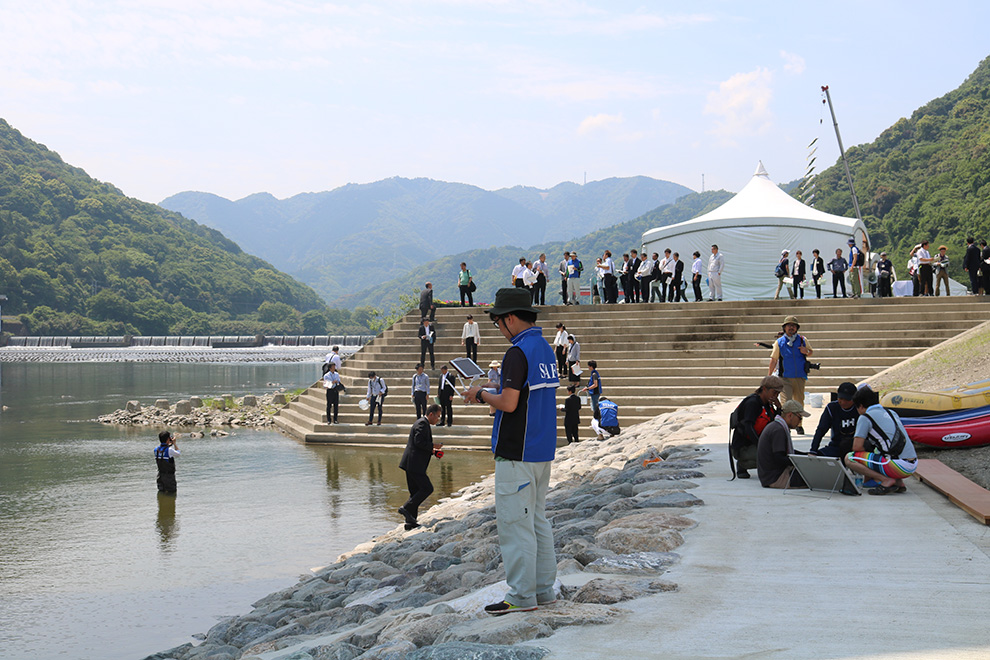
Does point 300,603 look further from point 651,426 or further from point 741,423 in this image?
point 651,426

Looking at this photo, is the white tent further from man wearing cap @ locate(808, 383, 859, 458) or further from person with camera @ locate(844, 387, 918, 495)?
person with camera @ locate(844, 387, 918, 495)

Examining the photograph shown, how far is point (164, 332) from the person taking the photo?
98.8m

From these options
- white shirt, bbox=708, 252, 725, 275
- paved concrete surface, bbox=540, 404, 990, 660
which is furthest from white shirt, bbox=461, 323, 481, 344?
paved concrete surface, bbox=540, 404, 990, 660

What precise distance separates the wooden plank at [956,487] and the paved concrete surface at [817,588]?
0.09 meters

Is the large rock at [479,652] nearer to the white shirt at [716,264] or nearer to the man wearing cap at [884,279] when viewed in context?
the white shirt at [716,264]

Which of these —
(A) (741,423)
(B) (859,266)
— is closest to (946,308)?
(B) (859,266)

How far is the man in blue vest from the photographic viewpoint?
4.25 m

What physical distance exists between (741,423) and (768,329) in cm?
1172

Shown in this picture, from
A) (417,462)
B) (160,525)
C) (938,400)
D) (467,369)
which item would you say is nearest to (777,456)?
(938,400)

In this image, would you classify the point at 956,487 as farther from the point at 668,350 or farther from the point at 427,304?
the point at 427,304

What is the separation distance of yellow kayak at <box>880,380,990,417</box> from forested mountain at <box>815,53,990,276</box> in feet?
146

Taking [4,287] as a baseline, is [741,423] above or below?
below

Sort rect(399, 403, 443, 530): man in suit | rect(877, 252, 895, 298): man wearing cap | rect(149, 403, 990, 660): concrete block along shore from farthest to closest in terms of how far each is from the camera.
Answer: rect(877, 252, 895, 298): man wearing cap < rect(399, 403, 443, 530): man in suit < rect(149, 403, 990, 660): concrete block along shore

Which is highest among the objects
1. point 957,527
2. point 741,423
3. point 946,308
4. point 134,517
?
point 946,308
